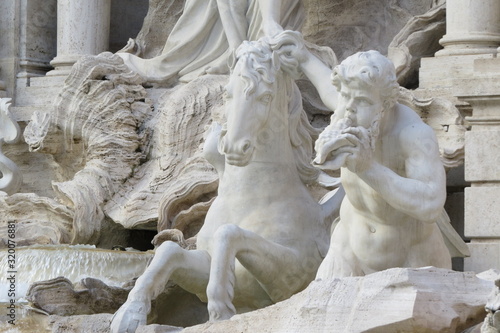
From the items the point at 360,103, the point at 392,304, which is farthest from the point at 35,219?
the point at 392,304

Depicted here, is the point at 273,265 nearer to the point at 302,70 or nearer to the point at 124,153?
the point at 302,70

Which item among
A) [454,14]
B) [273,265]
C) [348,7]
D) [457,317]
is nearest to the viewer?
[457,317]

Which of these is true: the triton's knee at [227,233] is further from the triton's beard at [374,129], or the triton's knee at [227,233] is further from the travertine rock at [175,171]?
the travertine rock at [175,171]

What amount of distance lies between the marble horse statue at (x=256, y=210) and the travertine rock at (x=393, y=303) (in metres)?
1.56

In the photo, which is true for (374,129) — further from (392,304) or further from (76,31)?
(76,31)

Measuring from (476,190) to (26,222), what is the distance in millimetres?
4162

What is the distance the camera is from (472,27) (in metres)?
12.0

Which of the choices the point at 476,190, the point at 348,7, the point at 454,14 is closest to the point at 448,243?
the point at 476,190

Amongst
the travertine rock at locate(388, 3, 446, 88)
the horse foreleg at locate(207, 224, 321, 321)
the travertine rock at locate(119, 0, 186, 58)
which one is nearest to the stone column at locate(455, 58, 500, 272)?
the horse foreleg at locate(207, 224, 321, 321)

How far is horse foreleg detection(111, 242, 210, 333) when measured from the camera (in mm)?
8219

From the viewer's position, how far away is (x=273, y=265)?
8672mm

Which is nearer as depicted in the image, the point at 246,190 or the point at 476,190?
the point at 246,190

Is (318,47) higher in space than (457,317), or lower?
higher

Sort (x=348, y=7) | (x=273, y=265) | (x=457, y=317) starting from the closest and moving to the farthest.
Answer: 1. (x=457, y=317)
2. (x=273, y=265)
3. (x=348, y=7)
